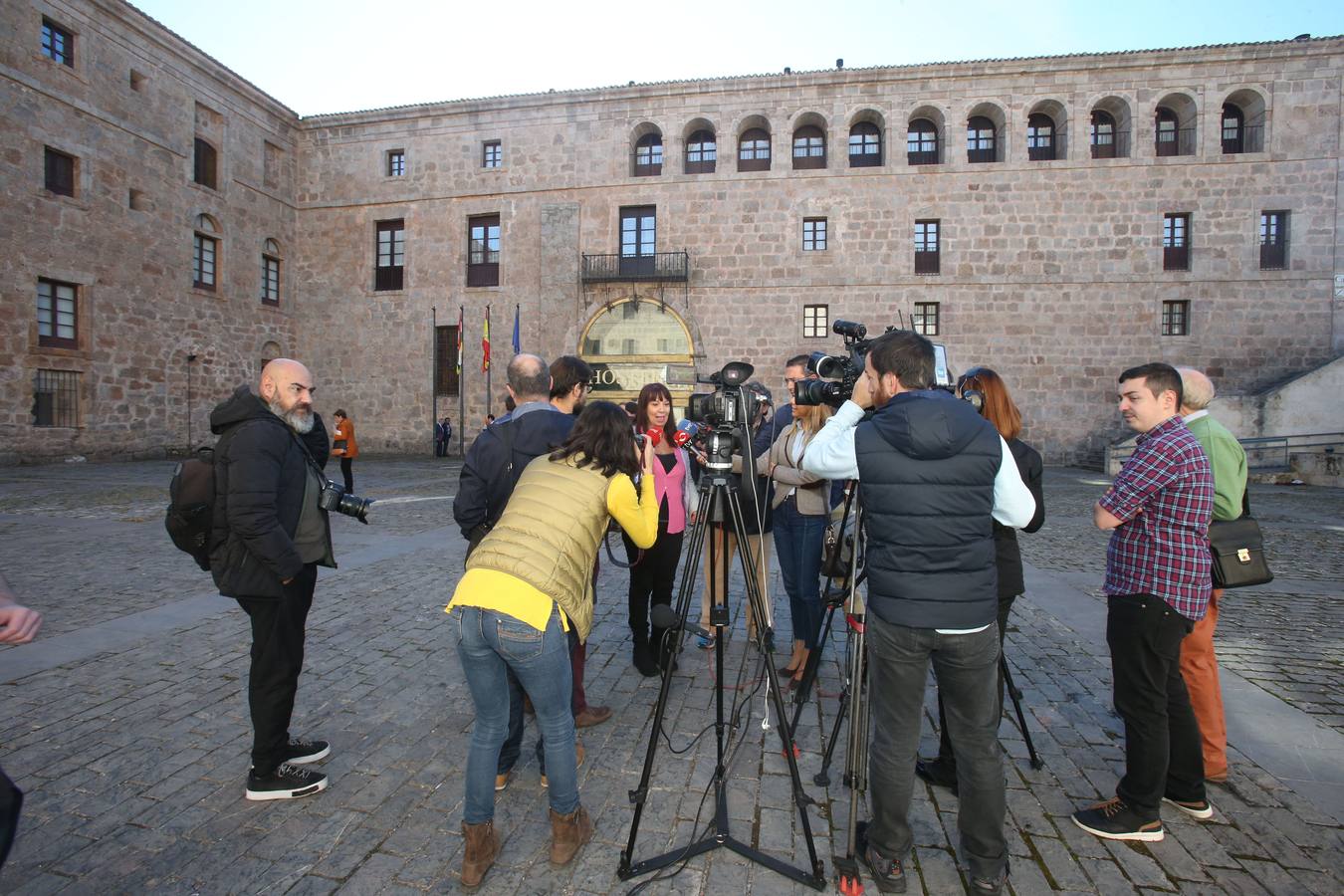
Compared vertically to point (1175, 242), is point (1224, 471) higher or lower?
lower

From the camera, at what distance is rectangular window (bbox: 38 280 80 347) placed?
17859 millimetres

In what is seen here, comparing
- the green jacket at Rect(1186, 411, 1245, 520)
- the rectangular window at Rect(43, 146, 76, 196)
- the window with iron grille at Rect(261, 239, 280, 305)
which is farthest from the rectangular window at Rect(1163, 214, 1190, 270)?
the rectangular window at Rect(43, 146, 76, 196)

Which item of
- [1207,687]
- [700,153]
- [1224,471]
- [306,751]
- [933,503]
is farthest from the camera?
A: [700,153]

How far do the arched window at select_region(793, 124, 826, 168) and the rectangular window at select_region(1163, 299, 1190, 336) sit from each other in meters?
12.0

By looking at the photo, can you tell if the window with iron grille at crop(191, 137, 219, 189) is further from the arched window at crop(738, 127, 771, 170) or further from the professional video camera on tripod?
the professional video camera on tripod

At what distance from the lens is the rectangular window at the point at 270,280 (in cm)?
2436

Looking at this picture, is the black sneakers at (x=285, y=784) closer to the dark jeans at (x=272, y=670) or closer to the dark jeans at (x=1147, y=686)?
the dark jeans at (x=272, y=670)

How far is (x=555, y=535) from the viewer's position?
2.36m

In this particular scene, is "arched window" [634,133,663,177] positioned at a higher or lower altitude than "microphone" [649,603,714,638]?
higher

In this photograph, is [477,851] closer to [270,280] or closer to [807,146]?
[807,146]

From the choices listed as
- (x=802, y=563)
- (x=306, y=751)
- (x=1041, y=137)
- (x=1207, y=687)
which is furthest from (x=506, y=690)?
(x=1041, y=137)

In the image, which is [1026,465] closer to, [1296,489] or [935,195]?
[1296,489]

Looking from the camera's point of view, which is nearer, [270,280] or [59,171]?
[59,171]

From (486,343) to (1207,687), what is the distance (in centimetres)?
2172
